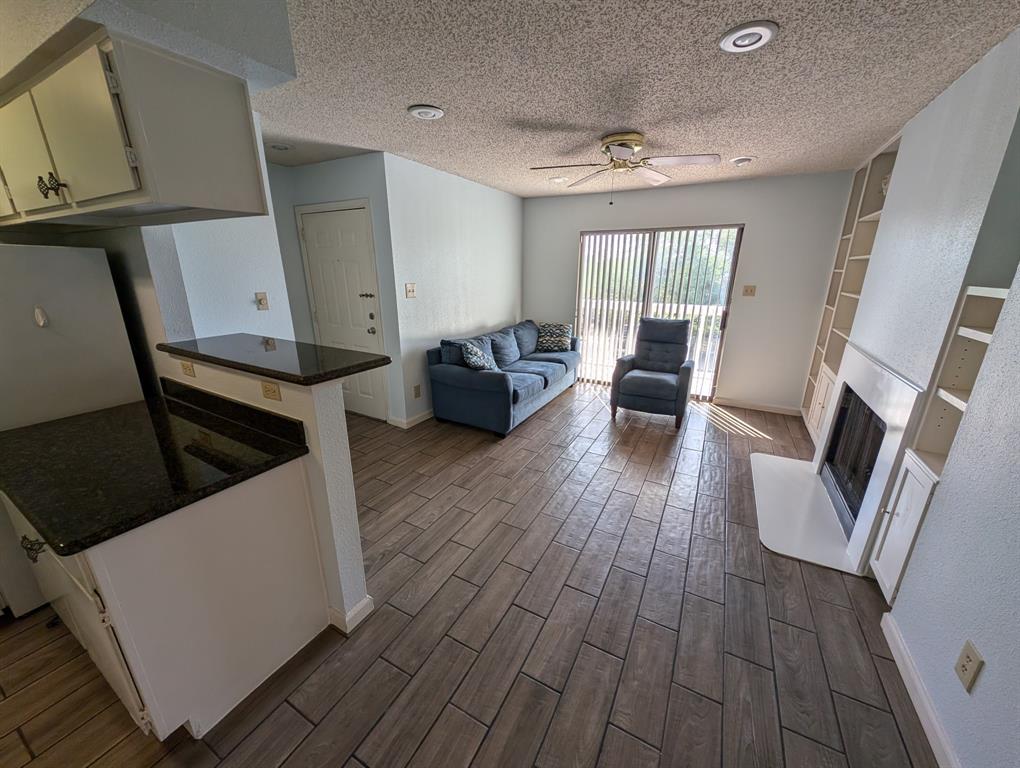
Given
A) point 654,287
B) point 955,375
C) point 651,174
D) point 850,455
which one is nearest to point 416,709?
point 955,375

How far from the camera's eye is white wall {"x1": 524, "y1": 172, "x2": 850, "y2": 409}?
3.65 metres

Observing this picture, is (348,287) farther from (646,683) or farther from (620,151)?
(646,683)

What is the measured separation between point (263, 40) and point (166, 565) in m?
1.57

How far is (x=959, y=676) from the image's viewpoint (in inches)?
46.5

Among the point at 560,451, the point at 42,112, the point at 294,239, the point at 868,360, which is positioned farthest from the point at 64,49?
the point at 868,360

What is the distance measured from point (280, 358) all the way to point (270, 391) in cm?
15

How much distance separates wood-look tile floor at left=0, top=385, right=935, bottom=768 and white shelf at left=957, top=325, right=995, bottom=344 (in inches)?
49.1

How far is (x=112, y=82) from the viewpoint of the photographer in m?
0.98

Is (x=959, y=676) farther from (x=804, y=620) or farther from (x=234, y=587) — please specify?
(x=234, y=587)

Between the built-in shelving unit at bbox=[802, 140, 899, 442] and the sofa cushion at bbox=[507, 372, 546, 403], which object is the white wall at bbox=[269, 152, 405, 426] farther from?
the built-in shelving unit at bbox=[802, 140, 899, 442]

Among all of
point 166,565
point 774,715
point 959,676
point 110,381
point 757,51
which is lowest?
point 774,715

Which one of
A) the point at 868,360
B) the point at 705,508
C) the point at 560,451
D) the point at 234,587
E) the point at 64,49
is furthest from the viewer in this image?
the point at 560,451

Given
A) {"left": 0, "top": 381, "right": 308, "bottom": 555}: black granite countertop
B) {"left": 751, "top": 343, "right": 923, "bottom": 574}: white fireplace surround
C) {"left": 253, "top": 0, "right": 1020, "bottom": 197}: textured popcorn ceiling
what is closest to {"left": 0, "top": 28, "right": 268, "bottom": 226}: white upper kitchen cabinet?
{"left": 253, "top": 0, "right": 1020, "bottom": 197}: textured popcorn ceiling

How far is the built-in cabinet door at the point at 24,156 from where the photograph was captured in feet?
3.91
